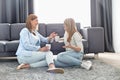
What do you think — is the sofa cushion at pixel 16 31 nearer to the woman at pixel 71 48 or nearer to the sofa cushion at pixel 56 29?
the sofa cushion at pixel 56 29

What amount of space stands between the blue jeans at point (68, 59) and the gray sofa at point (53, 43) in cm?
69

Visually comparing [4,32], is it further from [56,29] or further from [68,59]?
[68,59]

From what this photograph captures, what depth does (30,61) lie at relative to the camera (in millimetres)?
3594

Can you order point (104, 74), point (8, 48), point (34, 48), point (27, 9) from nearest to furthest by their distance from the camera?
1. point (104, 74)
2. point (34, 48)
3. point (8, 48)
4. point (27, 9)

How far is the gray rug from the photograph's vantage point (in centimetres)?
292

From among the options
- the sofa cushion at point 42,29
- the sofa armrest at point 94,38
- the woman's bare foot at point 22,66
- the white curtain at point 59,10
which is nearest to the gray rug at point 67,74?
the woman's bare foot at point 22,66

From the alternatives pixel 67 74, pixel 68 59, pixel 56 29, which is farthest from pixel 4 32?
pixel 67 74

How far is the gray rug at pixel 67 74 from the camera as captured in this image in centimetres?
292

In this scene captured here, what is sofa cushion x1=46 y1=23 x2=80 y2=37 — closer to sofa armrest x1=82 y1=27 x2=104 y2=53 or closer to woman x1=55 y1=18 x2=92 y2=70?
sofa armrest x1=82 y1=27 x2=104 y2=53

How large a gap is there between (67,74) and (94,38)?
155 cm

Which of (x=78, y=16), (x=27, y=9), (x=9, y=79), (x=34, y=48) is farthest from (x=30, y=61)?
(x=78, y=16)

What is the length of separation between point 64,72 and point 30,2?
2.62 meters

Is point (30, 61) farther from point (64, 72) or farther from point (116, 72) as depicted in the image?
point (116, 72)

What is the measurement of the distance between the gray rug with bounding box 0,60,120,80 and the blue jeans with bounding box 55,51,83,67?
0.39 feet
